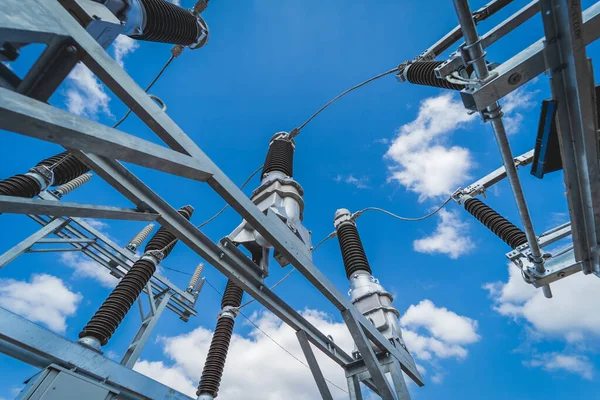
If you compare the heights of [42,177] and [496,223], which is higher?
[496,223]

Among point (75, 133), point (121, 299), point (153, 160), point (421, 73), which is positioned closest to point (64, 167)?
point (121, 299)

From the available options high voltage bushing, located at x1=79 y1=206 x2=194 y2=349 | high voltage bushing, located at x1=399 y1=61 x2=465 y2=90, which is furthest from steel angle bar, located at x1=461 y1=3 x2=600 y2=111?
high voltage bushing, located at x1=79 y1=206 x2=194 y2=349

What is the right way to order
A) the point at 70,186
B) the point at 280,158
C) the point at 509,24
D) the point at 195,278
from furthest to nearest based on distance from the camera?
the point at 195,278
the point at 70,186
the point at 280,158
the point at 509,24

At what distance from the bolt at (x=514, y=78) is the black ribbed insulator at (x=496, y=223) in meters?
3.36

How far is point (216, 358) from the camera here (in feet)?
14.9

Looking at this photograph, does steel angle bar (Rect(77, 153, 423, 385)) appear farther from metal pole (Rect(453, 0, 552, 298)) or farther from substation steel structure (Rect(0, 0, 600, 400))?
metal pole (Rect(453, 0, 552, 298))

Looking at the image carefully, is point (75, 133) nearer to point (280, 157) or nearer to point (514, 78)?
point (514, 78)

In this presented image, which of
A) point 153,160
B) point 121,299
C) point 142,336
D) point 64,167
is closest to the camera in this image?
point 153,160

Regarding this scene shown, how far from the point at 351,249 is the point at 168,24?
3.80m

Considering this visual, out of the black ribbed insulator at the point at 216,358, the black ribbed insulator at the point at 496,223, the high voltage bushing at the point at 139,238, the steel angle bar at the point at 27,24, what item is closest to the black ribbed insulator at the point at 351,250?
the black ribbed insulator at the point at 216,358

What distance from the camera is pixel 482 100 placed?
116 inches

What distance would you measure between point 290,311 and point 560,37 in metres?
3.50

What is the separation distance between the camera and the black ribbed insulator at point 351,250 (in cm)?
502

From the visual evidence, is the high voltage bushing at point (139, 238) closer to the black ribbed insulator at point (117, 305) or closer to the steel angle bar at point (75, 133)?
the black ribbed insulator at point (117, 305)
